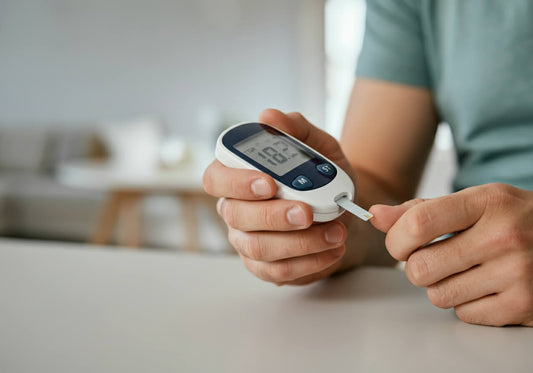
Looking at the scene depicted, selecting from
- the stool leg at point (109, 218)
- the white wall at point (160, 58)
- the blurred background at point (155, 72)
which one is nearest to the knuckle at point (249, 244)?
the stool leg at point (109, 218)

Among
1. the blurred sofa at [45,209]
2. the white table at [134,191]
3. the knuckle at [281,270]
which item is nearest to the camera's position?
the knuckle at [281,270]

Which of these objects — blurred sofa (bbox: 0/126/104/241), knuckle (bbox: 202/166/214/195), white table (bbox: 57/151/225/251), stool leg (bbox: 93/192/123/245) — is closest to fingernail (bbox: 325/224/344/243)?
knuckle (bbox: 202/166/214/195)

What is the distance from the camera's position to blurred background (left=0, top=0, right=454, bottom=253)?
12.0 feet

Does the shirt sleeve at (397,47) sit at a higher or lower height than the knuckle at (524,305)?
higher

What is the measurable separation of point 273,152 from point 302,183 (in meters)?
0.05

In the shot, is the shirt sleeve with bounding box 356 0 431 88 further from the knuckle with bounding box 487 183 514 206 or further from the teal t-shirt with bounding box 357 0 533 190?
the knuckle with bounding box 487 183 514 206

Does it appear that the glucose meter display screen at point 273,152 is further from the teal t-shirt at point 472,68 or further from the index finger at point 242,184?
the teal t-shirt at point 472,68

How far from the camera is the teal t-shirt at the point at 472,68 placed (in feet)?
2.01

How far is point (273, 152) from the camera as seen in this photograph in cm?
43

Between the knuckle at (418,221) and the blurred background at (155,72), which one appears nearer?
the knuckle at (418,221)

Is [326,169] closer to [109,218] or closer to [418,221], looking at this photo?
[418,221]

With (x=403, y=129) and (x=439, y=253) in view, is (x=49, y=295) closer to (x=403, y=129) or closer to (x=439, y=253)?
(x=439, y=253)

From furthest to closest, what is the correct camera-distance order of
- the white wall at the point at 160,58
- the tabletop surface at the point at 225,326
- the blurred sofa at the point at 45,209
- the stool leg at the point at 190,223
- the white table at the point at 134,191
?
the white wall at the point at 160,58 → the blurred sofa at the point at 45,209 → the stool leg at the point at 190,223 → the white table at the point at 134,191 → the tabletop surface at the point at 225,326

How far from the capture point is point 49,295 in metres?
0.47
